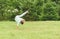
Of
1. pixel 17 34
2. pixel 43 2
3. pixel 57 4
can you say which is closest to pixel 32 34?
pixel 17 34

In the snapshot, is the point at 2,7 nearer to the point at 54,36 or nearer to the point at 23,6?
the point at 23,6

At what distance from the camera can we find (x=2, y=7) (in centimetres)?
1958

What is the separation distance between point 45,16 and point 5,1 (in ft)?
11.5

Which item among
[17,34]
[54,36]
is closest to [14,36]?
[17,34]

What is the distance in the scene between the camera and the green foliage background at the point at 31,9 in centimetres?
1931

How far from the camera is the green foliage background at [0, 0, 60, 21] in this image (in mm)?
19312

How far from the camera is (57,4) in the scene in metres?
21.7

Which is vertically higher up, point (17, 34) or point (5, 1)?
point (17, 34)

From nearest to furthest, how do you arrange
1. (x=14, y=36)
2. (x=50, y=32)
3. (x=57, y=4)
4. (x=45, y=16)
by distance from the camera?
1. (x=14, y=36)
2. (x=50, y=32)
3. (x=45, y=16)
4. (x=57, y=4)

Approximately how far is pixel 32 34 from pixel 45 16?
10.3 metres

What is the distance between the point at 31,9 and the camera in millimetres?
19922

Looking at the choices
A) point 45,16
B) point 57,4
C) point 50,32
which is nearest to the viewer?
point 50,32

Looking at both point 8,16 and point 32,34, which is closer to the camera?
point 32,34

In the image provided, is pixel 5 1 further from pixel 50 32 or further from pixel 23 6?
pixel 50 32
